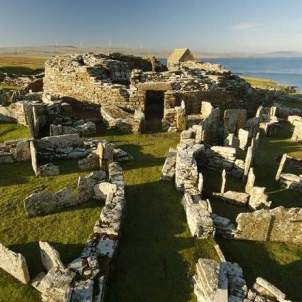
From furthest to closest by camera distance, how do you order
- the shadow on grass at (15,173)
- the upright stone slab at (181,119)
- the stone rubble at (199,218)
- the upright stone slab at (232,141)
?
the upright stone slab at (181,119) < the upright stone slab at (232,141) < the shadow on grass at (15,173) < the stone rubble at (199,218)

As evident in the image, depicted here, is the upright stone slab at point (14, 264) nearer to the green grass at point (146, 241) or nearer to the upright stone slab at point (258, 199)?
the green grass at point (146, 241)

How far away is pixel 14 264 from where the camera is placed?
9.35m

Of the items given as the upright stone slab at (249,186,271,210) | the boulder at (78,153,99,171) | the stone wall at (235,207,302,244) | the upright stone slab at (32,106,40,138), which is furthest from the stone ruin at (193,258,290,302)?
the upright stone slab at (32,106,40,138)

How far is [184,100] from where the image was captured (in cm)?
2500

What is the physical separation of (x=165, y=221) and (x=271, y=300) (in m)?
A: 4.58

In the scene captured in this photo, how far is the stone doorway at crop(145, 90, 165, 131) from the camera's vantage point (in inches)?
946

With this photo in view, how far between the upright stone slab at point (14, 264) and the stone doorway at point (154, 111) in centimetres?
1489

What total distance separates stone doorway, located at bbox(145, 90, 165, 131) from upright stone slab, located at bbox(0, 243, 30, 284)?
1489 centimetres

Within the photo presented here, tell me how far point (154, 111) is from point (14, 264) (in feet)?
63.6

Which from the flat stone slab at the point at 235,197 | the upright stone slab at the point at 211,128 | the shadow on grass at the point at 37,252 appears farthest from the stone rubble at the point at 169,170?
the shadow on grass at the point at 37,252

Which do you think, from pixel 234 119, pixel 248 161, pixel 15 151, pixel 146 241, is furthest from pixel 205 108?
pixel 146 241

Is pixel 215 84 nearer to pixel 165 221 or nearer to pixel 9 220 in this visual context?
pixel 165 221

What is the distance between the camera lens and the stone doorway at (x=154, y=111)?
2402 cm

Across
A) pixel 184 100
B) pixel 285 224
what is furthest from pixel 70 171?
pixel 184 100
